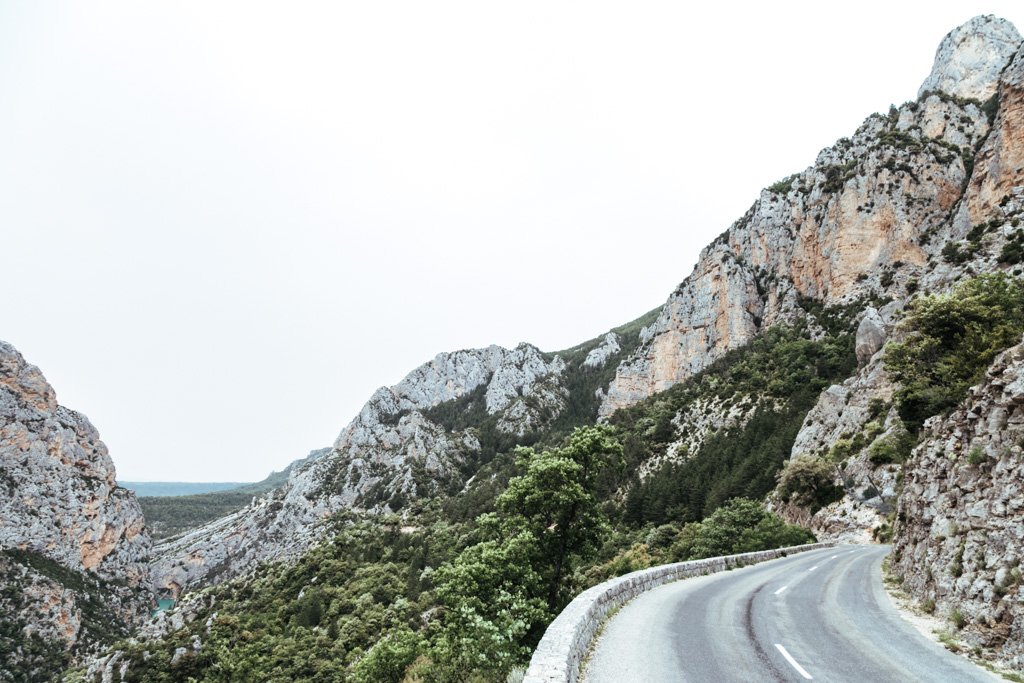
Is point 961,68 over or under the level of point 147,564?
over

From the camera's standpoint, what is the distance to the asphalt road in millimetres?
8219

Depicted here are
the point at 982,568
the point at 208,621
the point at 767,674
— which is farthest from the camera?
the point at 208,621

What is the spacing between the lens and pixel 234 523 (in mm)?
140000

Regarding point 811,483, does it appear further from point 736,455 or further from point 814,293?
point 814,293

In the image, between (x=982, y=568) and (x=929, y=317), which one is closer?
(x=982, y=568)

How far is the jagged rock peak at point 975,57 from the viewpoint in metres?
93.9

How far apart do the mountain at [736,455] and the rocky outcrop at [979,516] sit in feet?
0.27

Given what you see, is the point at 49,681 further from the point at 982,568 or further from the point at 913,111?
the point at 913,111

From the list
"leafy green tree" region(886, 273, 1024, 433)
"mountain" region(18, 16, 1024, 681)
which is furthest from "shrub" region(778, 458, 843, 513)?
"leafy green tree" region(886, 273, 1024, 433)

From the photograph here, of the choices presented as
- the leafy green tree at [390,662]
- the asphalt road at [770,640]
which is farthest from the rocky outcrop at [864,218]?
the leafy green tree at [390,662]

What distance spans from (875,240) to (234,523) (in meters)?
164

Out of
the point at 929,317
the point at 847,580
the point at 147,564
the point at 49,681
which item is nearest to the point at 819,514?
the point at 929,317

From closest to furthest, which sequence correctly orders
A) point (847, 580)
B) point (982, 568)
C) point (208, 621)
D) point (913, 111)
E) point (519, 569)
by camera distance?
point (982, 568) → point (519, 569) → point (847, 580) → point (208, 621) → point (913, 111)

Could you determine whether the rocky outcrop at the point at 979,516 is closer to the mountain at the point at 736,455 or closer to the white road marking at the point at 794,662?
the mountain at the point at 736,455
